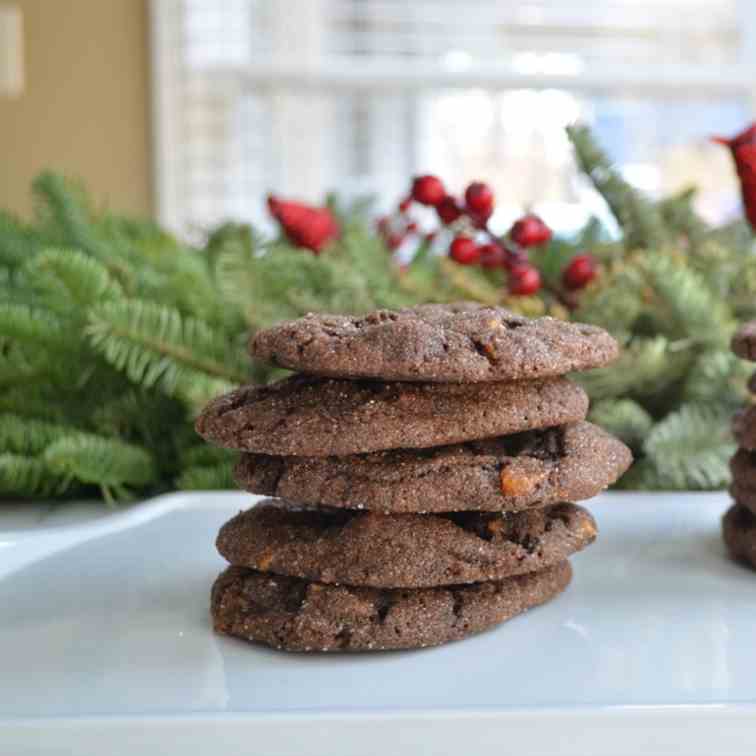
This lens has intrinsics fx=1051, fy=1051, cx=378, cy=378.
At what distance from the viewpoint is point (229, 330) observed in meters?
1.24

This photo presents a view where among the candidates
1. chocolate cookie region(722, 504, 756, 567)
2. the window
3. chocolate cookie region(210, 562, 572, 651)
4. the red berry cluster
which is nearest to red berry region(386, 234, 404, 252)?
the red berry cluster

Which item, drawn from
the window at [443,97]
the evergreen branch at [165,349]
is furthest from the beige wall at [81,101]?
the evergreen branch at [165,349]

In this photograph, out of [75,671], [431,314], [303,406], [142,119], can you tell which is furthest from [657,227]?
[142,119]

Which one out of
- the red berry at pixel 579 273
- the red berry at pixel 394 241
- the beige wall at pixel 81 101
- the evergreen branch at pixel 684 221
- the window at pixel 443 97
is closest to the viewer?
the red berry at pixel 579 273

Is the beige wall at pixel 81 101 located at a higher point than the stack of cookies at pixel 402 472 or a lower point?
higher

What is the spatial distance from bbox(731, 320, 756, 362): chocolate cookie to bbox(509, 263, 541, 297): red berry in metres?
0.34

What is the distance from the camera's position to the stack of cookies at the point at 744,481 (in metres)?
0.91

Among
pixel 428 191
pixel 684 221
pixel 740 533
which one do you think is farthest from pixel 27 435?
pixel 684 221

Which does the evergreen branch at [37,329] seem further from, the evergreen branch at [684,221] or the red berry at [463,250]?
the evergreen branch at [684,221]

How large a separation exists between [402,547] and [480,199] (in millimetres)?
547

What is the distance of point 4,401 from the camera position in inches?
46.4

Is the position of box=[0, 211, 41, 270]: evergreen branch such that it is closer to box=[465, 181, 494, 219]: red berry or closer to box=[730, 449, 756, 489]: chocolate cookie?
box=[465, 181, 494, 219]: red berry

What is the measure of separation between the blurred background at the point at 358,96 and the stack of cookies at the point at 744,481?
2496 millimetres

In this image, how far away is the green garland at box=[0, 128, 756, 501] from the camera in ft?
3.75
